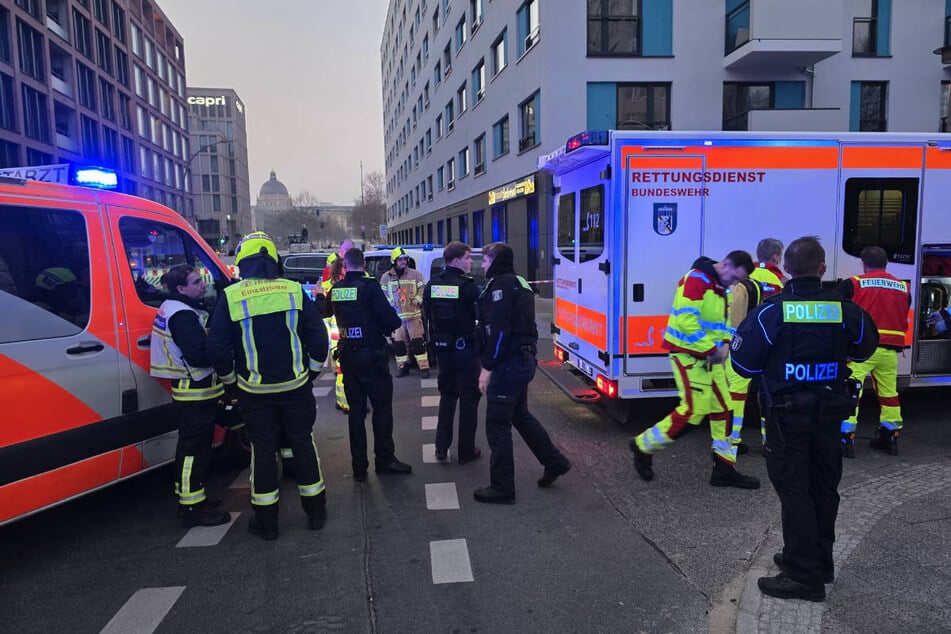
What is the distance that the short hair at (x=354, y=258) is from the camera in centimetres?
492

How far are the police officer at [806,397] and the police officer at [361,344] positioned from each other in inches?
110

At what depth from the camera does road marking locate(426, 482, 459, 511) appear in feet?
14.4

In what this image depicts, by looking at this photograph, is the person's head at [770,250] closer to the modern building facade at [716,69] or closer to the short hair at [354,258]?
the short hair at [354,258]

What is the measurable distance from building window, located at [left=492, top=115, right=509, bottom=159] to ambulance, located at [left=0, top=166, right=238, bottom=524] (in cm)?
1970

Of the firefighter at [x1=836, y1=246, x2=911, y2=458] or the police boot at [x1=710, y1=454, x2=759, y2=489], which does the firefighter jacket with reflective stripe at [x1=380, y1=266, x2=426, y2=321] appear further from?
the firefighter at [x1=836, y1=246, x2=911, y2=458]

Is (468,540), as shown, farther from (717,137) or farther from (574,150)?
(717,137)

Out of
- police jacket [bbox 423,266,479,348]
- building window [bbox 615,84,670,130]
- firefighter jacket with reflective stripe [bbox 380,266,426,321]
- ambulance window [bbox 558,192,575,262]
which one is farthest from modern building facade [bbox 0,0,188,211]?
police jacket [bbox 423,266,479,348]

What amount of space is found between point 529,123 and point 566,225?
47.4 ft

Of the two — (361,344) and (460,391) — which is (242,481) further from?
(460,391)

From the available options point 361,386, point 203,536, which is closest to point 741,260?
point 361,386

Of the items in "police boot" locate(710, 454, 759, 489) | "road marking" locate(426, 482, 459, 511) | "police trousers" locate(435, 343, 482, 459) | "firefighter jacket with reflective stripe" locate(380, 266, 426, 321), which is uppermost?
"firefighter jacket with reflective stripe" locate(380, 266, 426, 321)

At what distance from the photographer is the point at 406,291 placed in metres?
9.11

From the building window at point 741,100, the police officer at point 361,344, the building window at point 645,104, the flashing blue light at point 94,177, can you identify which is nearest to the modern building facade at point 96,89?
the building window at point 645,104

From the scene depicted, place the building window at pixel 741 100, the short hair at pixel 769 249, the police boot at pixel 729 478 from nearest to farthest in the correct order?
the police boot at pixel 729 478, the short hair at pixel 769 249, the building window at pixel 741 100
